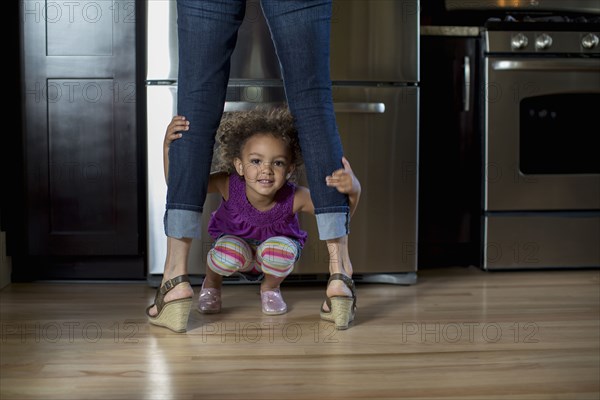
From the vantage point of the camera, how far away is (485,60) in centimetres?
260

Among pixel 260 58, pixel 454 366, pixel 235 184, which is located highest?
pixel 260 58

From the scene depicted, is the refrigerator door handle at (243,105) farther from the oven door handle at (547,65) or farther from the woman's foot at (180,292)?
the oven door handle at (547,65)

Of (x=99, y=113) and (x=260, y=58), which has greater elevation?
(x=260, y=58)

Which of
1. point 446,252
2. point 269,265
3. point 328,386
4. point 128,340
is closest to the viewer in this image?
point 328,386

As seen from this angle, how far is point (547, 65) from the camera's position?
2.59 m

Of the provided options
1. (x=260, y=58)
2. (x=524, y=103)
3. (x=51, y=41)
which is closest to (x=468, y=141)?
(x=524, y=103)

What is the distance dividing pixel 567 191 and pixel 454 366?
4.52 feet

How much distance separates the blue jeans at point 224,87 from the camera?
160cm

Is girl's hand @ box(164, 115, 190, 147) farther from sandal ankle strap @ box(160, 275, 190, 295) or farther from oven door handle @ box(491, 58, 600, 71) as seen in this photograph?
oven door handle @ box(491, 58, 600, 71)

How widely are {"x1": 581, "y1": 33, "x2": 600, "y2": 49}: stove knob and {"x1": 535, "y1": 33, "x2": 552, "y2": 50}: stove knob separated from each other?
120 millimetres

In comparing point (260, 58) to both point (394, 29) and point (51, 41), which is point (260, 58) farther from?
point (51, 41)

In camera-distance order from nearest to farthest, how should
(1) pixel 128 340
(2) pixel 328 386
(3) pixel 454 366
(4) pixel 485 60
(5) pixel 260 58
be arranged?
(2) pixel 328 386, (3) pixel 454 366, (1) pixel 128 340, (5) pixel 260 58, (4) pixel 485 60

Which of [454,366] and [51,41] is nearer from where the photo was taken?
[454,366]

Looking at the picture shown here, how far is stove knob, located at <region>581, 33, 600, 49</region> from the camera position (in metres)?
2.62
